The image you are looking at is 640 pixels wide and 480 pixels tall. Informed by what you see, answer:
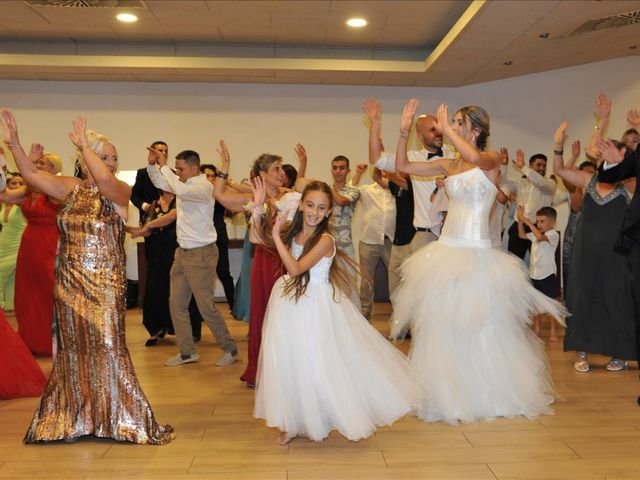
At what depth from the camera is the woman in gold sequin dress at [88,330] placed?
3779 millimetres

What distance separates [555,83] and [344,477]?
810cm

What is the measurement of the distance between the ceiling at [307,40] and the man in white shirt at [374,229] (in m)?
1.72

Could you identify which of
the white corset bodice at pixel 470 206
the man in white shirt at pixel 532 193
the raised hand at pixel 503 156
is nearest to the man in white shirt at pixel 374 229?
the raised hand at pixel 503 156

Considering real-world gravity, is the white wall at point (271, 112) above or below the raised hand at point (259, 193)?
above

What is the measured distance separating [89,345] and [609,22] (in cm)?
601

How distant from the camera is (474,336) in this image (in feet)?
13.9

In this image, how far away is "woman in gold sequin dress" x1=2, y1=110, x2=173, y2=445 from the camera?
3779mm

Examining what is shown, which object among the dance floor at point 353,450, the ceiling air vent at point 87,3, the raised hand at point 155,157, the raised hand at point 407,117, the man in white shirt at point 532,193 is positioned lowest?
the dance floor at point 353,450

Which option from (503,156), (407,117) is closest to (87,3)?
(407,117)

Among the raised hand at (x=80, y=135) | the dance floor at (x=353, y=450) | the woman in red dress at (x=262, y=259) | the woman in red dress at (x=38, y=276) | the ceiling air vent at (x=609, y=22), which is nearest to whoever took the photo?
the dance floor at (x=353, y=450)

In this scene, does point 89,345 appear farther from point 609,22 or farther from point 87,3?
point 609,22

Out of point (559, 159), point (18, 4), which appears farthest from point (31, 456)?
point (18, 4)

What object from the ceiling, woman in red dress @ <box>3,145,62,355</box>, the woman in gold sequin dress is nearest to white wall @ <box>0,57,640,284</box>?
the ceiling

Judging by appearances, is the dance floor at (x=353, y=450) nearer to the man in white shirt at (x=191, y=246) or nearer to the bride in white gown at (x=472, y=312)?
the bride in white gown at (x=472, y=312)
